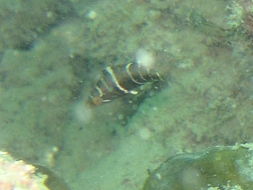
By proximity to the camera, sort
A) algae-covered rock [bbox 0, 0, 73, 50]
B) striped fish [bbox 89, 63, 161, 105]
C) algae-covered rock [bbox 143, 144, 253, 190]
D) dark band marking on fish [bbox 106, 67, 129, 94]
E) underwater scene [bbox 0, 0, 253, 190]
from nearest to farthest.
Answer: algae-covered rock [bbox 143, 144, 253, 190]
underwater scene [bbox 0, 0, 253, 190]
striped fish [bbox 89, 63, 161, 105]
dark band marking on fish [bbox 106, 67, 129, 94]
algae-covered rock [bbox 0, 0, 73, 50]

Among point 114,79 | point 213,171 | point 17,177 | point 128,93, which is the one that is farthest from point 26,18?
point 213,171

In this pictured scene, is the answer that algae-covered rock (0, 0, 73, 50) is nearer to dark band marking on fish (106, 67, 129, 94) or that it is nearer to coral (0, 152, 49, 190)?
dark band marking on fish (106, 67, 129, 94)

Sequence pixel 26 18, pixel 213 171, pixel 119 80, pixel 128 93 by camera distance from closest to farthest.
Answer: pixel 213 171 < pixel 119 80 < pixel 128 93 < pixel 26 18

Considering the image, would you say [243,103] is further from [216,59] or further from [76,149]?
[76,149]

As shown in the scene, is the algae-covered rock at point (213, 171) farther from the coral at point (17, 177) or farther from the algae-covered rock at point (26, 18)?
the algae-covered rock at point (26, 18)

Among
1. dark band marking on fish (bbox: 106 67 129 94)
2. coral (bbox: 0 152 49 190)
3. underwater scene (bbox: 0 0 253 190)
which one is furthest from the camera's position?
dark band marking on fish (bbox: 106 67 129 94)

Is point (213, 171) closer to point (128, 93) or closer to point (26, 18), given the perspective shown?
point (128, 93)

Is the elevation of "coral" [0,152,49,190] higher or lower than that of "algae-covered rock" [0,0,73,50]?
higher

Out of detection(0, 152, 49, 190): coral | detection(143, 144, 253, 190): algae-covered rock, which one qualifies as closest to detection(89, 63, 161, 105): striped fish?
detection(143, 144, 253, 190): algae-covered rock
